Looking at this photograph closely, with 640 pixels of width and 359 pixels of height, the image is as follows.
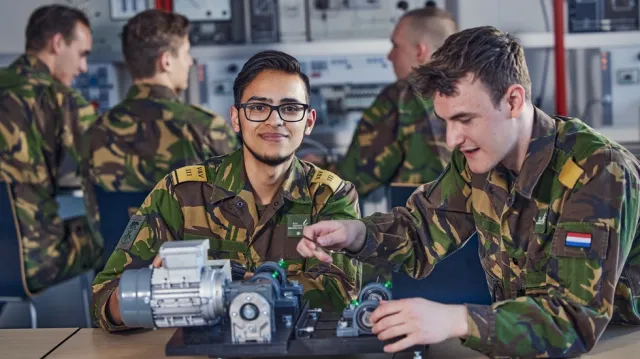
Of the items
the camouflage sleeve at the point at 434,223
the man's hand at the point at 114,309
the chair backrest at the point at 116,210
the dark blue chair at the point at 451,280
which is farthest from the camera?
the chair backrest at the point at 116,210

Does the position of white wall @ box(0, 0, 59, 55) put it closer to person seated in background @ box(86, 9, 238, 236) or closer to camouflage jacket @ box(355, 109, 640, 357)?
person seated in background @ box(86, 9, 238, 236)

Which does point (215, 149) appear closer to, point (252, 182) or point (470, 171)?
point (252, 182)

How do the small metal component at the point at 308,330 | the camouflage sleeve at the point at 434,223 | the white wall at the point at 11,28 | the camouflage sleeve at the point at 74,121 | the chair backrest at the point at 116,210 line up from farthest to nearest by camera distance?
1. the white wall at the point at 11,28
2. the camouflage sleeve at the point at 74,121
3. the chair backrest at the point at 116,210
4. the camouflage sleeve at the point at 434,223
5. the small metal component at the point at 308,330

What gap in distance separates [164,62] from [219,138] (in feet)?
1.21

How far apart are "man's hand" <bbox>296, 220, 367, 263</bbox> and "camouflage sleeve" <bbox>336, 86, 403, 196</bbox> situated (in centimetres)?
170

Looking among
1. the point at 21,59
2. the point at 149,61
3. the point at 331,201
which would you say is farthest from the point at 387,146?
the point at 21,59

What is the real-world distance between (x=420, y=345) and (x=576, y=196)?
0.42 meters

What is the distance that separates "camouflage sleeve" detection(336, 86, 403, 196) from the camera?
3.77 m

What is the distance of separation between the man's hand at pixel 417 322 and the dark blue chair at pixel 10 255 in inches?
85.2

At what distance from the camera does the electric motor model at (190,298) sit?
178 centimetres

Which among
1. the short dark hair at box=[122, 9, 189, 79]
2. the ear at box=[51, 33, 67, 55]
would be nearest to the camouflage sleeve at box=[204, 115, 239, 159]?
the short dark hair at box=[122, 9, 189, 79]

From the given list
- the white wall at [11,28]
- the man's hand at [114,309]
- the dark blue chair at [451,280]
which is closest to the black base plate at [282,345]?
the man's hand at [114,309]

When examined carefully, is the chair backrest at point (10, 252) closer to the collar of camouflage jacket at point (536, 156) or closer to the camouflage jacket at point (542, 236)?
the camouflage jacket at point (542, 236)

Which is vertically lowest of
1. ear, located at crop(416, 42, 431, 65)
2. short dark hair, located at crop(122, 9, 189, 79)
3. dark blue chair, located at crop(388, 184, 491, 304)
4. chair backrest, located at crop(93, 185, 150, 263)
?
dark blue chair, located at crop(388, 184, 491, 304)
